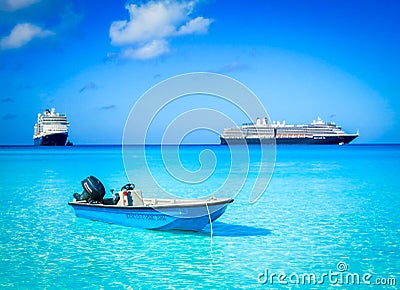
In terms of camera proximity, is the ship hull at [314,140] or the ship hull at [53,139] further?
the ship hull at [314,140]

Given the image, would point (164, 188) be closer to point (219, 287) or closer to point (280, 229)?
point (280, 229)

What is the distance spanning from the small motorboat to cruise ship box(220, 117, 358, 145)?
126087mm

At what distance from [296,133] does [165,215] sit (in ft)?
442

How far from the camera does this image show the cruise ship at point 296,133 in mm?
141625

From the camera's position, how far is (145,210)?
12.8 meters

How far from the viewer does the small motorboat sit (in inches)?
477

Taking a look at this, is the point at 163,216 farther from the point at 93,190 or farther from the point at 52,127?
the point at 52,127

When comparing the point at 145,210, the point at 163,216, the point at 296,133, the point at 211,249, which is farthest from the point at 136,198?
the point at 296,133

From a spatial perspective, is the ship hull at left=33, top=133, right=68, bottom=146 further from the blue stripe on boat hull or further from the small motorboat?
the blue stripe on boat hull

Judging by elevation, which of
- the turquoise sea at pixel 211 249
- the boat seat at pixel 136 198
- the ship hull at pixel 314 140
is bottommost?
the turquoise sea at pixel 211 249

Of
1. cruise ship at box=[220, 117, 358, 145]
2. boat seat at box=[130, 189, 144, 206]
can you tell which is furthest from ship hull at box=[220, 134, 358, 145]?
boat seat at box=[130, 189, 144, 206]

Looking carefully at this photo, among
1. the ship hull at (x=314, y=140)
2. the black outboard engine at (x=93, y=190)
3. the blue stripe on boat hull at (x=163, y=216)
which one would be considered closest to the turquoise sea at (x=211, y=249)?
the blue stripe on boat hull at (x=163, y=216)

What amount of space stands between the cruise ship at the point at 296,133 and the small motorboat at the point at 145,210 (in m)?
126

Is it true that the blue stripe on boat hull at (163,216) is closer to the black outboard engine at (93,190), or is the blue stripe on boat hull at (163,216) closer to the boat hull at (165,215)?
the boat hull at (165,215)
